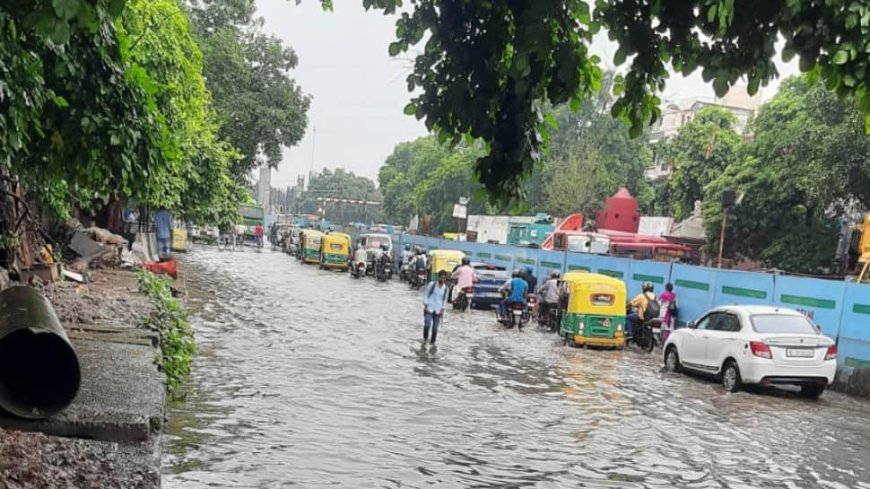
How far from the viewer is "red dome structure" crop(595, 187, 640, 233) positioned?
156 ft

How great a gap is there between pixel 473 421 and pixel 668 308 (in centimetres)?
1075

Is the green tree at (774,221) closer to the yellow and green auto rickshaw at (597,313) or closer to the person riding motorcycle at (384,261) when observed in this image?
the yellow and green auto rickshaw at (597,313)

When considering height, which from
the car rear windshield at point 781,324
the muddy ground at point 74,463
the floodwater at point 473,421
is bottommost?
the floodwater at point 473,421

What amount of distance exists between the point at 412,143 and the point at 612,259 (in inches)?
3422

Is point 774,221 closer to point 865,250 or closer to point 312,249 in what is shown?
point 865,250

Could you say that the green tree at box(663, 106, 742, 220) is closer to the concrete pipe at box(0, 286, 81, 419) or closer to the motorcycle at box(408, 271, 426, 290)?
the motorcycle at box(408, 271, 426, 290)

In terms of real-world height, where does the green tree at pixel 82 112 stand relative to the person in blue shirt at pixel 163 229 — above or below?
above

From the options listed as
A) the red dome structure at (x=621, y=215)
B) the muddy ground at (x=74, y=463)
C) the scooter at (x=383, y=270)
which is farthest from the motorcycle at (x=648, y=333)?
the red dome structure at (x=621, y=215)

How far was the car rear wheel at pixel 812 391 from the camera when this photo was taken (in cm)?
1339

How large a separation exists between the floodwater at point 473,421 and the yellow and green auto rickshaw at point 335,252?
2418 cm

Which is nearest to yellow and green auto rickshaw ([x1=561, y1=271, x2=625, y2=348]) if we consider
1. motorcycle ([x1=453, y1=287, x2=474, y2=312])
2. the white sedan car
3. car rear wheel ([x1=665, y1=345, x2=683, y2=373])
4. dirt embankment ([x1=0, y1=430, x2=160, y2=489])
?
car rear wheel ([x1=665, y1=345, x2=683, y2=373])

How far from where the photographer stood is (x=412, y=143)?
10856cm

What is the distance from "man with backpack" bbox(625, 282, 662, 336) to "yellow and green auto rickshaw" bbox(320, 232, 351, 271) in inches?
983

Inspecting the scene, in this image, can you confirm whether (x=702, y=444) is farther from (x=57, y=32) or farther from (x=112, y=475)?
(x=57, y=32)
